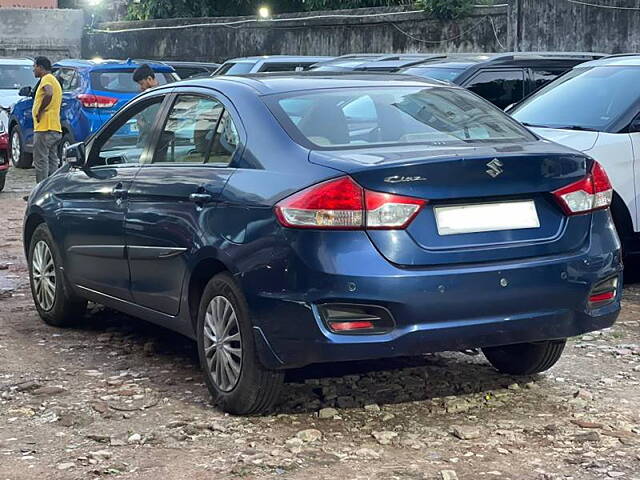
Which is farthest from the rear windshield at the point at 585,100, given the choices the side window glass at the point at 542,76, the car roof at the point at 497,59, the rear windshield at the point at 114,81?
the rear windshield at the point at 114,81

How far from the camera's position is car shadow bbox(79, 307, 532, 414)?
20.2 feet

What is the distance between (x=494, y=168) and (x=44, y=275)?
3656 mm

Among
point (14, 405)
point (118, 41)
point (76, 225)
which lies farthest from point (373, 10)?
point (14, 405)

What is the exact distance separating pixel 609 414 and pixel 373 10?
65.2 feet

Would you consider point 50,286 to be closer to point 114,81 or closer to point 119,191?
point 119,191

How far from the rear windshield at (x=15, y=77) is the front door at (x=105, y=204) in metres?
15.8

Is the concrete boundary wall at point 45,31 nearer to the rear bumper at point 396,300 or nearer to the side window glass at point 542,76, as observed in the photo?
the side window glass at point 542,76

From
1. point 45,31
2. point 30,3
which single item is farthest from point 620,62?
point 30,3

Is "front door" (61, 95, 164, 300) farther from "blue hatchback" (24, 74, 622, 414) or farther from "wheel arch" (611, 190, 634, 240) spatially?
"wheel arch" (611, 190, 634, 240)

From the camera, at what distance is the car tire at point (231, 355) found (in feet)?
18.7

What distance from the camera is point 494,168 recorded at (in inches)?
219

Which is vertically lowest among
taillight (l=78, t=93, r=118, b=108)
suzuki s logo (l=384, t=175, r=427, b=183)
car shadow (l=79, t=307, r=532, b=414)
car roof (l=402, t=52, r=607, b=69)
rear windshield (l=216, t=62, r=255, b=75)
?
car shadow (l=79, t=307, r=532, b=414)

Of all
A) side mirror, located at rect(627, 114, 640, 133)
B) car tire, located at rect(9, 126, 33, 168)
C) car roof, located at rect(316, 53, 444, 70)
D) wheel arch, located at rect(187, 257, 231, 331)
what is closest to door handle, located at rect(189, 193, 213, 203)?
wheel arch, located at rect(187, 257, 231, 331)

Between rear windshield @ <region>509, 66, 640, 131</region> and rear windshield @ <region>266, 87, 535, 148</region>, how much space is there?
300cm
